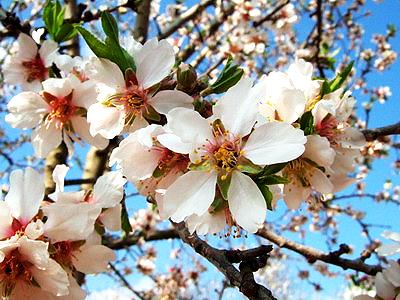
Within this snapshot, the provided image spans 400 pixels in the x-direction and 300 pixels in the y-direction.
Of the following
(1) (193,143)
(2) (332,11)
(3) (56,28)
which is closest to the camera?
(1) (193,143)

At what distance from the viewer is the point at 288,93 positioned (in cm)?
93

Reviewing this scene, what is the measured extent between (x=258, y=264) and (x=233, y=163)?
0.68 feet

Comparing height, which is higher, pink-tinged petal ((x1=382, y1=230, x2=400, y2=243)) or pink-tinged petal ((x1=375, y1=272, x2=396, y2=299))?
pink-tinged petal ((x1=382, y1=230, x2=400, y2=243))

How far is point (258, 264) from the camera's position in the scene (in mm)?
907

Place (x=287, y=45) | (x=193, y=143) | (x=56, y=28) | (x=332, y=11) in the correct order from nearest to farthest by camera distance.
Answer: (x=193, y=143) → (x=56, y=28) → (x=332, y=11) → (x=287, y=45)

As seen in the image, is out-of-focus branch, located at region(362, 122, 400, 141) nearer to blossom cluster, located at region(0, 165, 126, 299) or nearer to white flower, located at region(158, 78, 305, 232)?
white flower, located at region(158, 78, 305, 232)

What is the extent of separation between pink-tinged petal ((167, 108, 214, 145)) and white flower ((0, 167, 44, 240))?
0.37 meters

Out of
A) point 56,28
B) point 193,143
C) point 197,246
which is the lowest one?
point 197,246

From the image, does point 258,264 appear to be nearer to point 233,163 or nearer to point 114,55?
point 233,163

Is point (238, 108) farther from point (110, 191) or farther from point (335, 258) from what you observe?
point (335, 258)

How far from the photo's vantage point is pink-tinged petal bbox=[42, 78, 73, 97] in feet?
4.17

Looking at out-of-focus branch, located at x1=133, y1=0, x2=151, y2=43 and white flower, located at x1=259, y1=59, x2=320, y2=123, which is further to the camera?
out-of-focus branch, located at x1=133, y1=0, x2=151, y2=43

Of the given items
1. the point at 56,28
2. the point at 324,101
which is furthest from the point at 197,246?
the point at 56,28

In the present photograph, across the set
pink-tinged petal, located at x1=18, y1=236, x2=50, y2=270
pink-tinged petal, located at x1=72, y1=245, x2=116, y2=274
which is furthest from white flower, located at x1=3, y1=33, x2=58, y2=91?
pink-tinged petal, located at x1=18, y1=236, x2=50, y2=270
